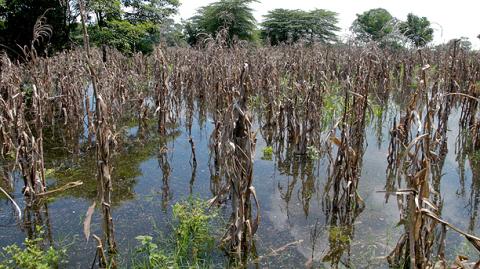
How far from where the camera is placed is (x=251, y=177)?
3248 mm

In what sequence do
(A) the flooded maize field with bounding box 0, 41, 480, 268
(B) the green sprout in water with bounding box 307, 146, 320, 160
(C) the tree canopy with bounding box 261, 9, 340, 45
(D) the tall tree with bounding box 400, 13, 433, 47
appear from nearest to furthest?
(A) the flooded maize field with bounding box 0, 41, 480, 268, (D) the tall tree with bounding box 400, 13, 433, 47, (B) the green sprout in water with bounding box 307, 146, 320, 160, (C) the tree canopy with bounding box 261, 9, 340, 45

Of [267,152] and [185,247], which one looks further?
[267,152]

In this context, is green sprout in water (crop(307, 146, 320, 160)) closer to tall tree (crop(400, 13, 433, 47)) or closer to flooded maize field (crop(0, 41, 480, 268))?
flooded maize field (crop(0, 41, 480, 268))

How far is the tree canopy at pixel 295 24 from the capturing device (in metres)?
31.3

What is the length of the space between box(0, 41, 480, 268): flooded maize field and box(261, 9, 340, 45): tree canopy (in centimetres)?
2359

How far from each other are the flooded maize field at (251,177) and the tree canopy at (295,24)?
2359 cm

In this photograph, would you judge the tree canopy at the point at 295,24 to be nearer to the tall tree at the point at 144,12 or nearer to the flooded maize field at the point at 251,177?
the tall tree at the point at 144,12

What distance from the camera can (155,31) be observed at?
20.4m

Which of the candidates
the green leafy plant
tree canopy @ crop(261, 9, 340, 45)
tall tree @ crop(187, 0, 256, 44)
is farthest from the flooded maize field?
tree canopy @ crop(261, 9, 340, 45)

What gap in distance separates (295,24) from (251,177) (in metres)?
29.9

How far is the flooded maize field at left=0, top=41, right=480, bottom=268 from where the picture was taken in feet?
10.2

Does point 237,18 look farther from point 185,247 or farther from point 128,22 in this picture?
point 185,247

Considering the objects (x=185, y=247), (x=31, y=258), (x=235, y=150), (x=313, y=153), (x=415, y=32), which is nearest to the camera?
(x=31, y=258)

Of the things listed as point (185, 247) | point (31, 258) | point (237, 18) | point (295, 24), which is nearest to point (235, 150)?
point (185, 247)
